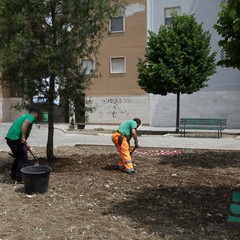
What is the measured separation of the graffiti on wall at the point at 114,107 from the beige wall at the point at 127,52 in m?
0.46

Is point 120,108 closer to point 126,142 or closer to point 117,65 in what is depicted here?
point 117,65

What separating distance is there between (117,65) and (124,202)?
24254mm

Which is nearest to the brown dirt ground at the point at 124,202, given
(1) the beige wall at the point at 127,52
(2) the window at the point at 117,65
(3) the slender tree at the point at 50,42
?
(3) the slender tree at the point at 50,42

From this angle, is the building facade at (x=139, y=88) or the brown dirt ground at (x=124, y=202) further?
the building facade at (x=139, y=88)

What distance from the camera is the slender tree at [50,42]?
8297mm

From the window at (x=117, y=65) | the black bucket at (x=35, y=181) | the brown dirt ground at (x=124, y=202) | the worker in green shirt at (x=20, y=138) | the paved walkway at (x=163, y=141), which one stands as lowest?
the paved walkway at (x=163, y=141)

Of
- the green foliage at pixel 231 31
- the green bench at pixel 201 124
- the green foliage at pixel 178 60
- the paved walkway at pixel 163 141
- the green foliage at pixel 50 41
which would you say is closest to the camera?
the green foliage at pixel 231 31

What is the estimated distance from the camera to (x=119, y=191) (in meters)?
6.97

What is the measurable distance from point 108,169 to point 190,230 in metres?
4.33

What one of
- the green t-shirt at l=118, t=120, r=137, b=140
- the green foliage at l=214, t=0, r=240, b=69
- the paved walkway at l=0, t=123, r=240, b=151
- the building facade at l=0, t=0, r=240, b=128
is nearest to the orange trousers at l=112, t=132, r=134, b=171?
the green t-shirt at l=118, t=120, r=137, b=140

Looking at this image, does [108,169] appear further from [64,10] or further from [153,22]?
[153,22]

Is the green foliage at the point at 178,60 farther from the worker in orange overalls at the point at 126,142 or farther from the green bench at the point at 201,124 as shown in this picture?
the worker in orange overalls at the point at 126,142

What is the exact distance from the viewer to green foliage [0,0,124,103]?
8289 mm

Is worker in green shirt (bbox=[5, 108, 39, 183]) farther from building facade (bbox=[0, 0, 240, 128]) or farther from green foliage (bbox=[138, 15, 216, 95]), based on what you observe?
building facade (bbox=[0, 0, 240, 128])
